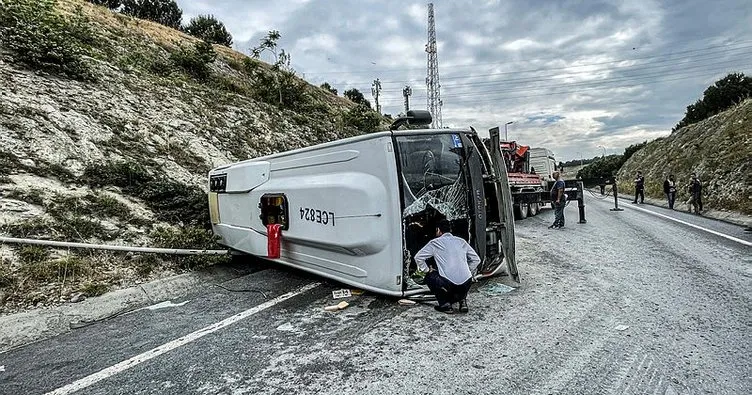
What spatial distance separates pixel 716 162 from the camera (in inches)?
822

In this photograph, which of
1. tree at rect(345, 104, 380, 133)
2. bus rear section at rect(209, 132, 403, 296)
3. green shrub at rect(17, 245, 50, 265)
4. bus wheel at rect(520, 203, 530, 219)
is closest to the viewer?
bus rear section at rect(209, 132, 403, 296)

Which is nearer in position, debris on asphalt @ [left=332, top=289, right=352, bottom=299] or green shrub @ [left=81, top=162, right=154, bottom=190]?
debris on asphalt @ [left=332, top=289, right=352, bottom=299]

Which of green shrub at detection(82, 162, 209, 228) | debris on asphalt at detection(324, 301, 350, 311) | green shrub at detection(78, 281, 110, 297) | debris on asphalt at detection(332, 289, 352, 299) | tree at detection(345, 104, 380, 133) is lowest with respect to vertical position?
debris on asphalt at detection(324, 301, 350, 311)

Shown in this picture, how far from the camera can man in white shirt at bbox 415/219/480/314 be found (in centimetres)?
421

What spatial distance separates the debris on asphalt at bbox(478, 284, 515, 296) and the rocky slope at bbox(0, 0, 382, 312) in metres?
4.12

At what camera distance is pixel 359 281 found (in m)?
4.75

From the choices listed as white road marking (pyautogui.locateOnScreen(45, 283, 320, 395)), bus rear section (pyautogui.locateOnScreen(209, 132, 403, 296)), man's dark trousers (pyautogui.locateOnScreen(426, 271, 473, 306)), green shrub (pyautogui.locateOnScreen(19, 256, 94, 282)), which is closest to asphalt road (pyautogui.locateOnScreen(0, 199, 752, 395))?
white road marking (pyautogui.locateOnScreen(45, 283, 320, 395))

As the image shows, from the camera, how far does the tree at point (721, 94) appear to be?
4028 centimetres

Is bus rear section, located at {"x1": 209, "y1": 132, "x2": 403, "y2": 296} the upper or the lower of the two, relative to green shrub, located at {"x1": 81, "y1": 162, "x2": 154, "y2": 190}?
lower

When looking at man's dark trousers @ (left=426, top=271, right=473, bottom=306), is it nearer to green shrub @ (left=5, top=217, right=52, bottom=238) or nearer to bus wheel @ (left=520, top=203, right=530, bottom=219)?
green shrub @ (left=5, top=217, right=52, bottom=238)

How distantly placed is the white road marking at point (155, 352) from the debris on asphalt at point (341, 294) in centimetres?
54

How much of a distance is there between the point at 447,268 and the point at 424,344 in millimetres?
967

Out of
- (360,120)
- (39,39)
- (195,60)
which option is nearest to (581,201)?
(360,120)

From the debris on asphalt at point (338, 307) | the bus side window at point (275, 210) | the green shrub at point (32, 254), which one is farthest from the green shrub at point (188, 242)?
the debris on asphalt at point (338, 307)
